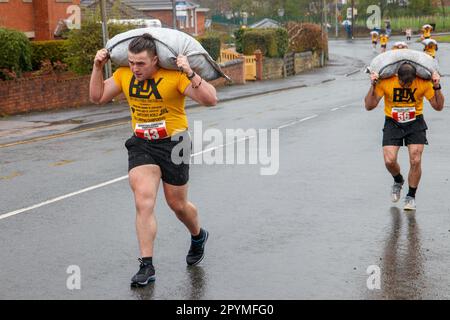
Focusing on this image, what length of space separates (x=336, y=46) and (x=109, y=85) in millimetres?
65993

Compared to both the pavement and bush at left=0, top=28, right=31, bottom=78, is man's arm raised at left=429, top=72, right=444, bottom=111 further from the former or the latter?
bush at left=0, top=28, right=31, bottom=78

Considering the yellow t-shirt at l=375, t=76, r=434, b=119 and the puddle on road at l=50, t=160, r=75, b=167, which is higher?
the yellow t-shirt at l=375, t=76, r=434, b=119

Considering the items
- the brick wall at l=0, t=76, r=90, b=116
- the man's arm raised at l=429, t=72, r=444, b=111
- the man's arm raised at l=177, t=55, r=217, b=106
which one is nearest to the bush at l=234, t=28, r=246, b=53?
the brick wall at l=0, t=76, r=90, b=116

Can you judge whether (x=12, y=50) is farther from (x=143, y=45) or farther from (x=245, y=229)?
(x=143, y=45)

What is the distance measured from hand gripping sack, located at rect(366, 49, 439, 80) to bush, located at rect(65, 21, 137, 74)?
1819cm

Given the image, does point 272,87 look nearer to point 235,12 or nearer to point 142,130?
point 142,130

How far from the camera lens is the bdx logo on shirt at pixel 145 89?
6301 mm

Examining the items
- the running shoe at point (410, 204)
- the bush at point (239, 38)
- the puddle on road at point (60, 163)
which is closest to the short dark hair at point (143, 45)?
the running shoe at point (410, 204)

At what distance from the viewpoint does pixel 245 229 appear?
26.7 ft

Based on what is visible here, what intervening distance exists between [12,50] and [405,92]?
15.9 meters

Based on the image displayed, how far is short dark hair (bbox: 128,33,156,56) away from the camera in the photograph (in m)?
6.12

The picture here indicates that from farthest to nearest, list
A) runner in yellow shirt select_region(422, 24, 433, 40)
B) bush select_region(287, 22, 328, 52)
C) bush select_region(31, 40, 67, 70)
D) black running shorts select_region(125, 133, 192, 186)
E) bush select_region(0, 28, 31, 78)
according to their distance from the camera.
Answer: bush select_region(287, 22, 328, 52)
runner in yellow shirt select_region(422, 24, 433, 40)
bush select_region(31, 40, 67, 70)
bush select_region(0, 28, 31, 78)
black running shorts select_region(125, 133, 192, 186)

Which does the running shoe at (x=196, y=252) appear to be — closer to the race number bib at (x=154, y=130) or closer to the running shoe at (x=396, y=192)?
the race number bib at (x=154, y=130)

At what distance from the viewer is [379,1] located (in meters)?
92.6
